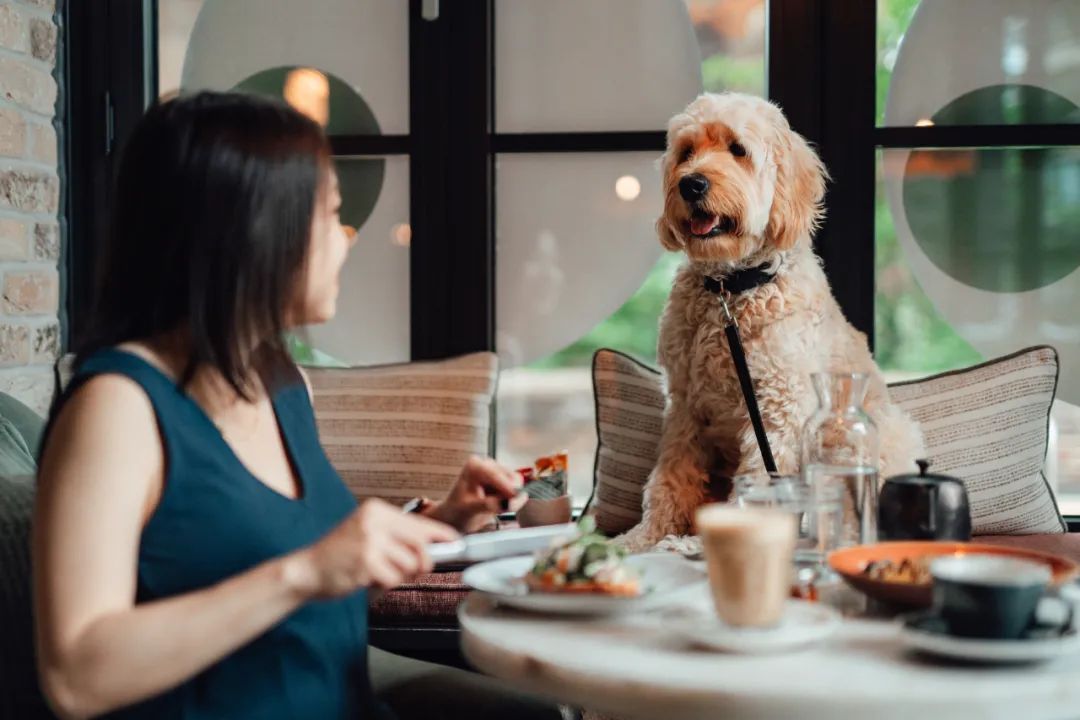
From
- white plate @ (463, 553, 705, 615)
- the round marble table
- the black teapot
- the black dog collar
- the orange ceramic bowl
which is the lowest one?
the round marble table

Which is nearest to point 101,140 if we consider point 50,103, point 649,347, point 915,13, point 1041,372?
point 50,103

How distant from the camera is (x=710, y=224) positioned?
251cm

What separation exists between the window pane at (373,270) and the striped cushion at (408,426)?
14.5 inches

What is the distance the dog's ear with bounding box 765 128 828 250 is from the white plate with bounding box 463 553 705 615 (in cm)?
119

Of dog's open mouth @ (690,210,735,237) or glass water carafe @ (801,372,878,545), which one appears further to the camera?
dog's open mouth @ (690,210,735,237)

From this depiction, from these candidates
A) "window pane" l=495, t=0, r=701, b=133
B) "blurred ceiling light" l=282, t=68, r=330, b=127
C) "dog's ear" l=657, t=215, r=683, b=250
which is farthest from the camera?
"blurred ceiling light" l=282, t=68, r=330, b=127

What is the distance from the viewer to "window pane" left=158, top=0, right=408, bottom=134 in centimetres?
313

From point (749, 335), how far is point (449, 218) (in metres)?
0.95

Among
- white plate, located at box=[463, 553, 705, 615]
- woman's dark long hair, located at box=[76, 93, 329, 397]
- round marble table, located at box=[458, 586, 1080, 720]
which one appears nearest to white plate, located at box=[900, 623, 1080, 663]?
round marble table, located at box=[458, 586, 1080, 720]

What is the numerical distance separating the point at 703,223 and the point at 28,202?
164cm

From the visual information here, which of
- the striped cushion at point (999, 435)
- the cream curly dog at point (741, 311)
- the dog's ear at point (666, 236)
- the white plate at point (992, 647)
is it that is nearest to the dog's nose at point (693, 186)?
the cream curly dog at point (741, 311)

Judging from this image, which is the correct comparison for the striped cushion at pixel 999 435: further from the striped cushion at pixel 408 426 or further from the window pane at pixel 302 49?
the window pane at pixel 302 49

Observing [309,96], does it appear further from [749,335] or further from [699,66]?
[749,335]

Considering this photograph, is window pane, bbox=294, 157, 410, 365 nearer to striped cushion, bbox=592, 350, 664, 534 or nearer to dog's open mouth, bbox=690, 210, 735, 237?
striped cushion, bbox=592, 350, 664, 534
